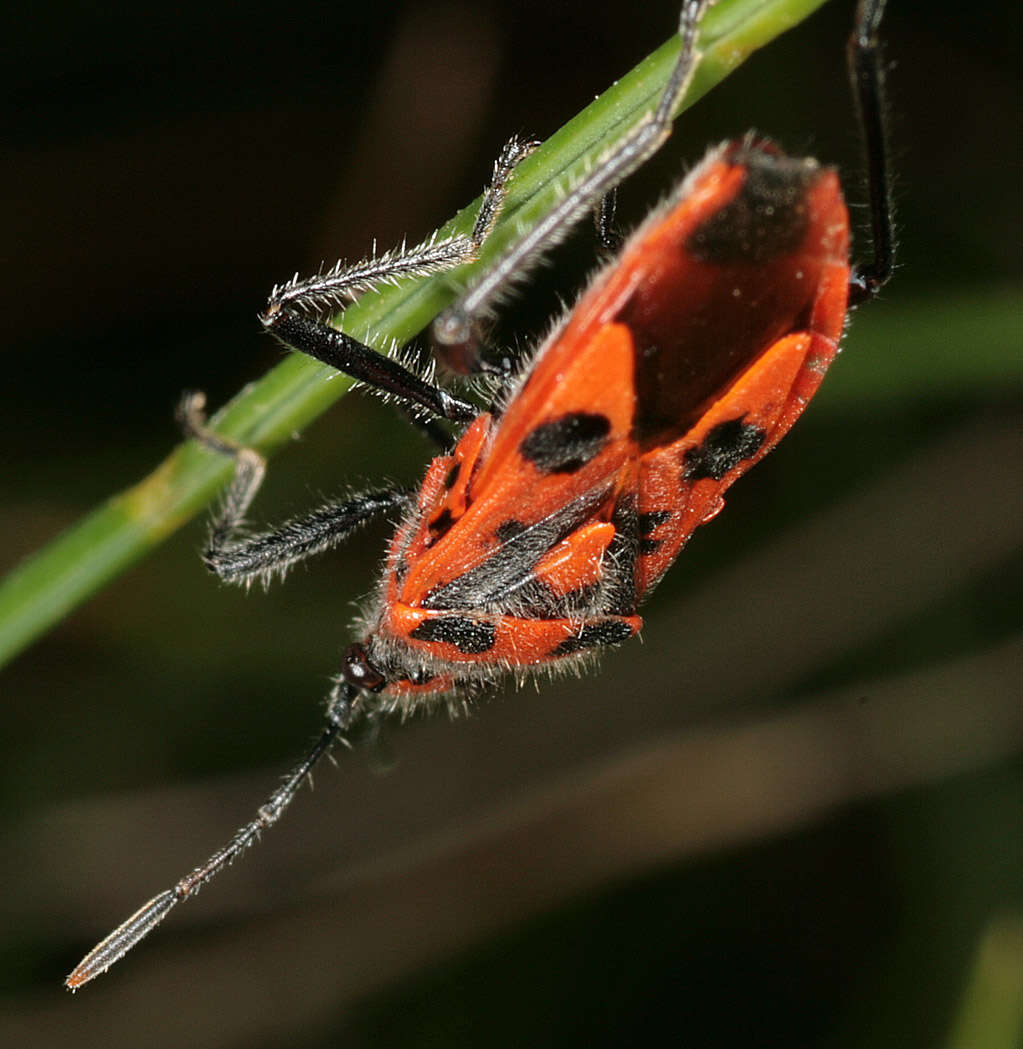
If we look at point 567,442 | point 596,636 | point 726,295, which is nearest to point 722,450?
point 567,442

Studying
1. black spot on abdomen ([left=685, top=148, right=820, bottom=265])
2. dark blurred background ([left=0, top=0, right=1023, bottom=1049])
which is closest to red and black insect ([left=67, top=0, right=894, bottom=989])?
black spot on abdomen ([left=685, top=148, right=820, bottom=265])

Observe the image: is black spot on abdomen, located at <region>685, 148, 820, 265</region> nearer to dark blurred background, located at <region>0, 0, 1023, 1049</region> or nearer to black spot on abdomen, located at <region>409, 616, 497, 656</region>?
black spot on abdomen, located at <region>409, 616, 497, 656</region>

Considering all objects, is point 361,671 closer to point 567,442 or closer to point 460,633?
point 460,633

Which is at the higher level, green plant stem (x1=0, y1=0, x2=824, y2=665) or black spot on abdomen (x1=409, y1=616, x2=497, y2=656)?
green plant stem (x1=0, y1=0, x2=824, y2=665)

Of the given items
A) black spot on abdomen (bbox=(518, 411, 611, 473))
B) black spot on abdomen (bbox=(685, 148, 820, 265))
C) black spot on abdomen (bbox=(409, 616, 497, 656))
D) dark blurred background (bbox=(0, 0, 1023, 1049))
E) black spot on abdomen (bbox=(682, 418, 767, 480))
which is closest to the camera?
black spot on abdomen (bbox=(685, 148, 820, 265))

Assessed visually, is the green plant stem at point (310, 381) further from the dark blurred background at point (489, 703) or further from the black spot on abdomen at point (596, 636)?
the dark blurred background at point (489, 703)

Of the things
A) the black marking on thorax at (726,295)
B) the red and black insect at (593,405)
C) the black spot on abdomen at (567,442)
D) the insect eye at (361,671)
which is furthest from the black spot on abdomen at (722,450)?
the insect eye at (361,671)
